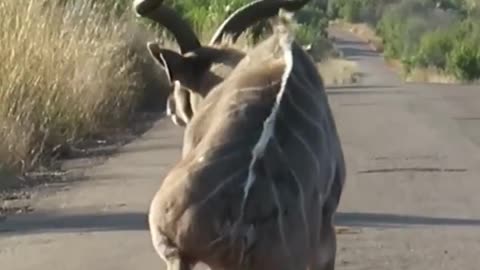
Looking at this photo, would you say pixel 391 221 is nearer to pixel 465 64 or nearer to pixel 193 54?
pixel 193 54

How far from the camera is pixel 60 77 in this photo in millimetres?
21578

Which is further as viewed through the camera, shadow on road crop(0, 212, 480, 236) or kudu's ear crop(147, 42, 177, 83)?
shadow on road crop(0, 212, 480, 236)

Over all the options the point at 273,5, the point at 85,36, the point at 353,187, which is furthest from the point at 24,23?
the point at 273,5

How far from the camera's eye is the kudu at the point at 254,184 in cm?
682

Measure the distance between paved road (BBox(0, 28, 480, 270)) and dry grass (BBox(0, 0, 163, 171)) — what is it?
79 centimetres

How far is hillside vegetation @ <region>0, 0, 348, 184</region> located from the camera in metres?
19.0

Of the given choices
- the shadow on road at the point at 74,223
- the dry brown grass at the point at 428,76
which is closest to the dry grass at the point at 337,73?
the dry brown grass at the point at 428,76

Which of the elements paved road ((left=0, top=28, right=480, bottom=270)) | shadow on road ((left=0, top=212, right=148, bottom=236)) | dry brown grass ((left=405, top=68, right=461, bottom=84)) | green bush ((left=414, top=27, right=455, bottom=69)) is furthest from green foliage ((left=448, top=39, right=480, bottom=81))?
shadow on road ((left=0, top=212, right=148, bottom=236))

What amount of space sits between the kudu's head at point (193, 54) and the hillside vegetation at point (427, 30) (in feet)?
181

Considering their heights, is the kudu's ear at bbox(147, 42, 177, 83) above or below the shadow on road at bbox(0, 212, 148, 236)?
above

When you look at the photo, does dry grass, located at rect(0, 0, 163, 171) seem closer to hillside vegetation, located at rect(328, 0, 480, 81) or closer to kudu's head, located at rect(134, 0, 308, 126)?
kudu's head, located at rect(134, 0, 308, 126)

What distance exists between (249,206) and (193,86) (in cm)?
293

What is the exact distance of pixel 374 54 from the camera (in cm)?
10862

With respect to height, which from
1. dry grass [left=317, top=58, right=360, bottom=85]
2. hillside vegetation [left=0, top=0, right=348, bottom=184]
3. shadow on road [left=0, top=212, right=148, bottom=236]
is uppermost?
shadow on road [left=0, top=212, right=148, bottom=236]
